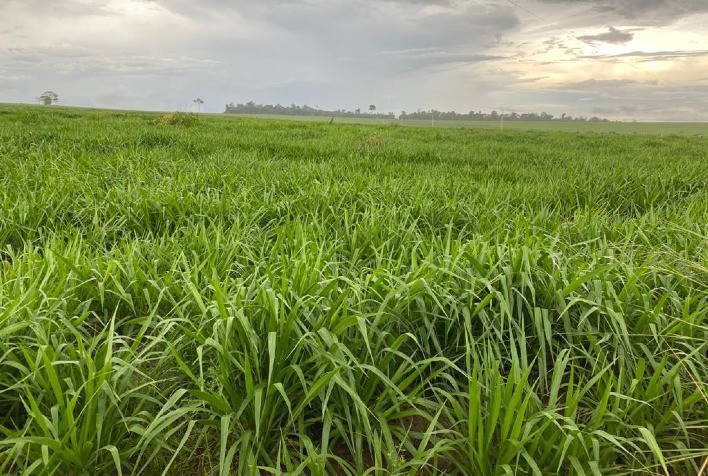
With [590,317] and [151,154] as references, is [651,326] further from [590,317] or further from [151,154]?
[151,154]

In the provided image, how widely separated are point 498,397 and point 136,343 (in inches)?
60.3

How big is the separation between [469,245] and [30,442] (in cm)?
239

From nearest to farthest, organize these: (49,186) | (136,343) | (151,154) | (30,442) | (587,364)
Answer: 1. (30,442)
2. (136,343)
3. (587,364)
4. (49,186)
5. (151,154)

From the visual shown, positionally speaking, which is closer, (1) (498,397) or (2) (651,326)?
(1) (498,397)

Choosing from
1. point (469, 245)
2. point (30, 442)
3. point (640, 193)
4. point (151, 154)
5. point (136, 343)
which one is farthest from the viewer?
point (151, 154)

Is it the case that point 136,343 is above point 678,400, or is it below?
above

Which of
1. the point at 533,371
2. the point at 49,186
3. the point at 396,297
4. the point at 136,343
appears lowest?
the point at 533,371

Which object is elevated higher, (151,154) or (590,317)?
(151,154)

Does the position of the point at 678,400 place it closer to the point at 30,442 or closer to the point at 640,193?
the point at 30,442

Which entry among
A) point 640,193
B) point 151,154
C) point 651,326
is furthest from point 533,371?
point 151,154

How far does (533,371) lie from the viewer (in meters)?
2.06

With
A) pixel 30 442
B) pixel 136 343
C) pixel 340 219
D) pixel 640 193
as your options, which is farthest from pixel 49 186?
pixel 640 193

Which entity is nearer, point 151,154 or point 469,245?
point 469,245

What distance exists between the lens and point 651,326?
1908 millimetres
